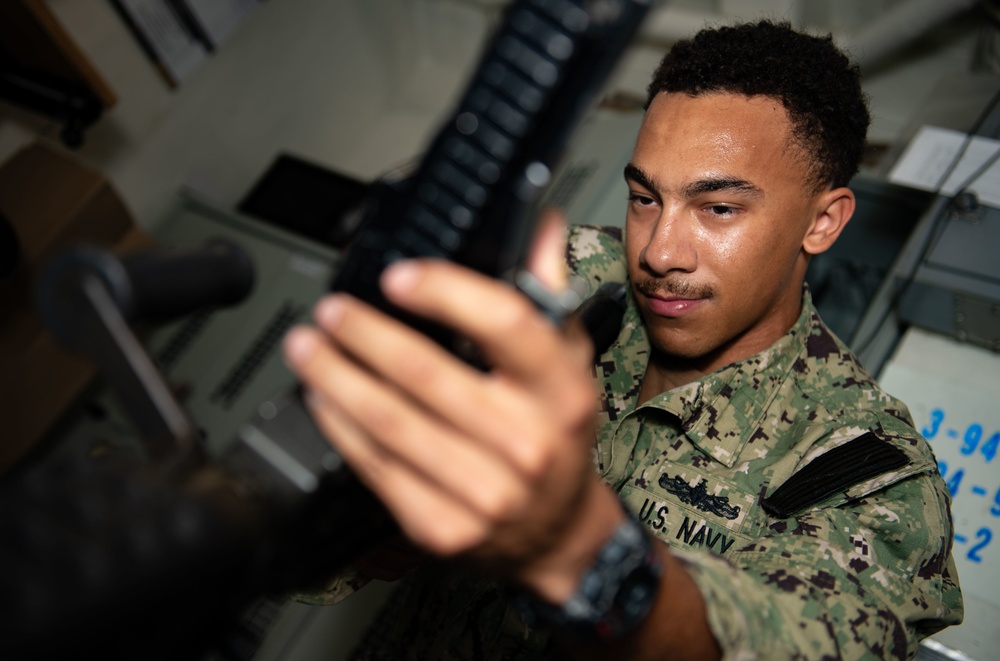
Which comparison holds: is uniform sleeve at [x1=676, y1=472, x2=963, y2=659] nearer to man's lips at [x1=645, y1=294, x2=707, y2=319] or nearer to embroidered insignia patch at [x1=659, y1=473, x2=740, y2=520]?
embroidered insignia patch at [x1=659, y1=473, x2=740, y2=520]

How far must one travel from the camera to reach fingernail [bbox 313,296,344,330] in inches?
18.6

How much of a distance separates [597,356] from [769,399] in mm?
285

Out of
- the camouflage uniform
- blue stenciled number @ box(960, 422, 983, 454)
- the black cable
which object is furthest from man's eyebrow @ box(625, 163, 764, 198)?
blue stenciled number @ box(960, 422, 983, 454)

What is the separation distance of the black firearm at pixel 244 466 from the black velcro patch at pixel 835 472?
1.81ft

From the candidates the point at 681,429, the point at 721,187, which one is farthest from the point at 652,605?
the point at 721,187

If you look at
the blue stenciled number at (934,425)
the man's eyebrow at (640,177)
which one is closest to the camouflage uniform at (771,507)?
the man's eyebrow at (640,177)

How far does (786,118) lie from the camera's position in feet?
3.27

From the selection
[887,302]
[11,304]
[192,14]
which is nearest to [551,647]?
[887,302]

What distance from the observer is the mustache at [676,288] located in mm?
983

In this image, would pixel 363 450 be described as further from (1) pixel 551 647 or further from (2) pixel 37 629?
(1) pixel 551 647

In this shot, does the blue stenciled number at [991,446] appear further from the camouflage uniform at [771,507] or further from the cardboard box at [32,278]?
the cardboard box at [32,278]

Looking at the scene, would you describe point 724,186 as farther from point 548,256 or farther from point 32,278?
point 32,278

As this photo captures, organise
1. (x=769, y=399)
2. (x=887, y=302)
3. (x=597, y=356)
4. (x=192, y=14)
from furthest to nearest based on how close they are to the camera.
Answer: (x=192, y=14) < (x=887, y=302) < (x=597, y=356) < (x=769, y=399)

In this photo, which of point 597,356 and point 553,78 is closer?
point 553,78
